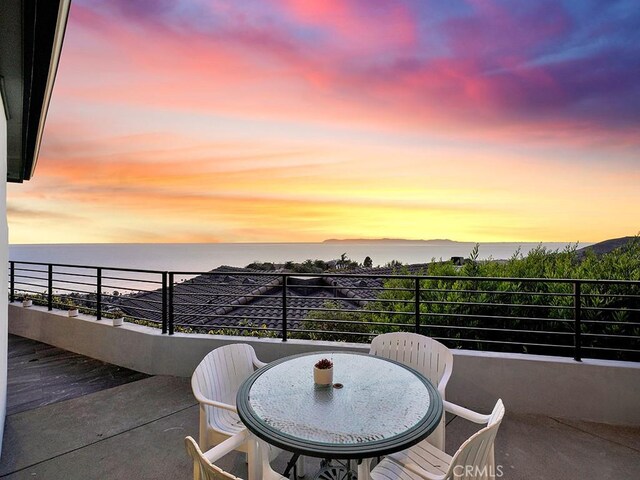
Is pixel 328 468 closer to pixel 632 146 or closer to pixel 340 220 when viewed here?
pixel 632 146

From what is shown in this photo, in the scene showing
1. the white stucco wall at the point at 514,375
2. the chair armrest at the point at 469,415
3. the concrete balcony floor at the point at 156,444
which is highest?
the chair armrest at the point at 469,415

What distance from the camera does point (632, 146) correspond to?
5496 millimetres

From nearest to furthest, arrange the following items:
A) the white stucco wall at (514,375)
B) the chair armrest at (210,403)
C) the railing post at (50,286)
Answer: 1. the chair armrest at (210,403)
2. the white stucco wall at (514,375)
3. the railing post at (50,286)

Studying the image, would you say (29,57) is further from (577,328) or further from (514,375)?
(577,328)

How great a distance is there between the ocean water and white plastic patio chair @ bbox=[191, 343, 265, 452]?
98.0 inches

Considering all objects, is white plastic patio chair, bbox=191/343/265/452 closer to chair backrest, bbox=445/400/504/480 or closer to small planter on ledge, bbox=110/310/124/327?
chair backrest, bbox=445/400/504/480

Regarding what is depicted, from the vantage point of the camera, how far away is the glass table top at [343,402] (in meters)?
1.48

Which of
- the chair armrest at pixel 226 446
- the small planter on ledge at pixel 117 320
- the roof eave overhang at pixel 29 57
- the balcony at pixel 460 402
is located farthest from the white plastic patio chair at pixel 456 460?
the small planter on ledge at pixel 117 320

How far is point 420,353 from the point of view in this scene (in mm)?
2539

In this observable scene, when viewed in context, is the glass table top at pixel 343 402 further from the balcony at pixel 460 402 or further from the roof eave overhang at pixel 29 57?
the roof eave overhang at pixel 29 57

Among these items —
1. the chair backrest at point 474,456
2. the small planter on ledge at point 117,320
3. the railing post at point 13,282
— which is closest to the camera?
the chair backrest at point 474,456

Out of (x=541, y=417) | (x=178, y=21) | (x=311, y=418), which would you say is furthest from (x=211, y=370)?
(x=178, y=21)

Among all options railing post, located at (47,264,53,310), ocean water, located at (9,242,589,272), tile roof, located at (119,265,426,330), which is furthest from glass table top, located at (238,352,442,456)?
railing post, located at (47,264,53,310)

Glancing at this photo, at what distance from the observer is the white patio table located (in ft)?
4.60
